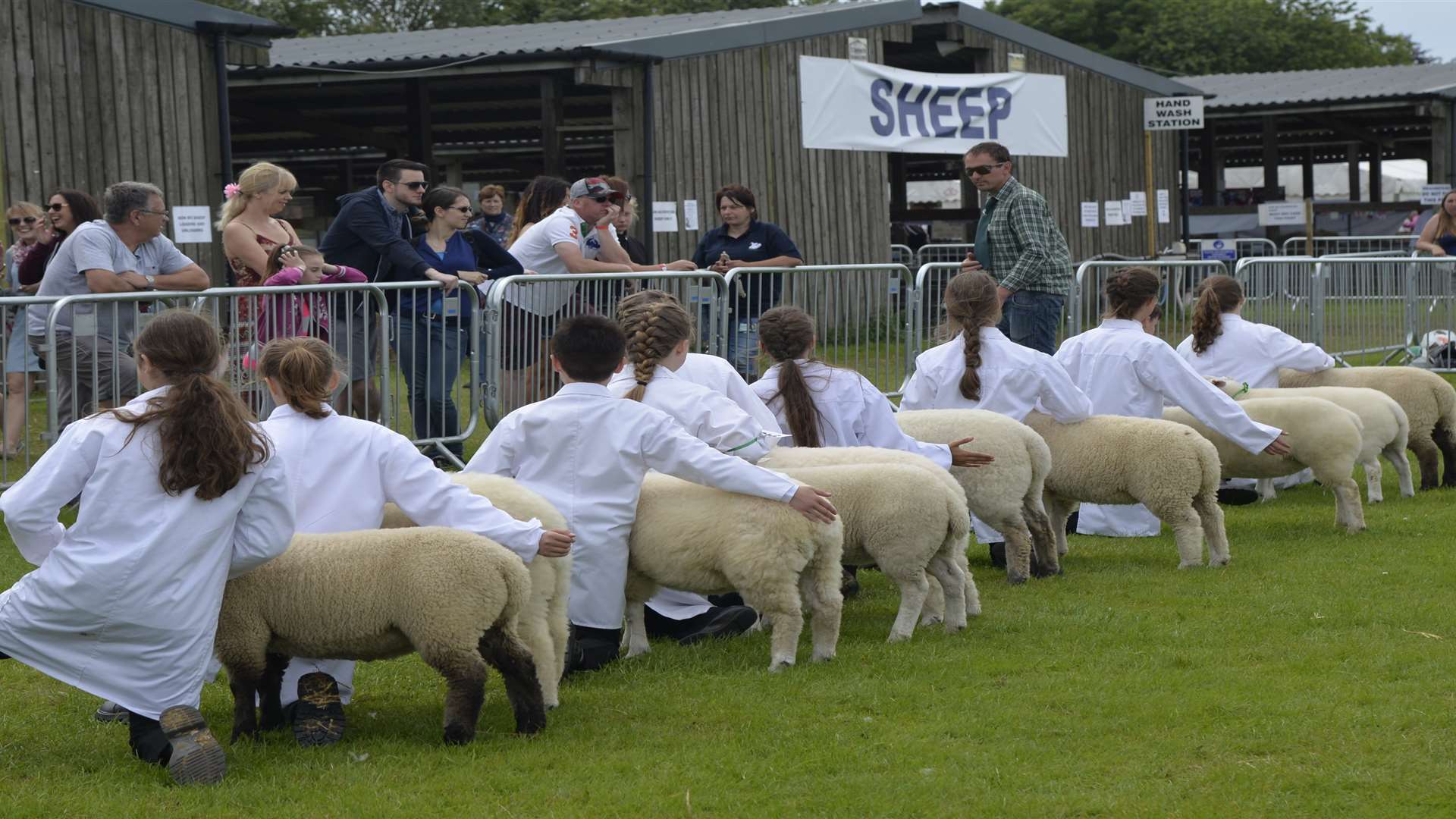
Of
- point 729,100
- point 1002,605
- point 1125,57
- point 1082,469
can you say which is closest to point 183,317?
point 1002,605

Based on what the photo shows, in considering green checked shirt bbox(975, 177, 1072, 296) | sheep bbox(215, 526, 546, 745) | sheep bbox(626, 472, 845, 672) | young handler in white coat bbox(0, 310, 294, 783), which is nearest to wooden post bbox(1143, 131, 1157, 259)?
green checked shirt bbox(975, 177, 1072, 296)

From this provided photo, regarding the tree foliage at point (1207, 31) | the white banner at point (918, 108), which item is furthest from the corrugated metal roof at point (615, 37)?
the tree foliage at point (1207, 31)

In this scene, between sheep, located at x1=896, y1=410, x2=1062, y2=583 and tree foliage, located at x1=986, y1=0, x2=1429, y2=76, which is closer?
sheep, located at x1=896, y1=410, x2=1062, y2=583

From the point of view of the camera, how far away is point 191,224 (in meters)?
13.9

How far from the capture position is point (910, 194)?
1774 inches

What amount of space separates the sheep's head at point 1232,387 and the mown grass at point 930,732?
2.18m

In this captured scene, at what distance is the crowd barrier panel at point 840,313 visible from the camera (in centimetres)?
1048

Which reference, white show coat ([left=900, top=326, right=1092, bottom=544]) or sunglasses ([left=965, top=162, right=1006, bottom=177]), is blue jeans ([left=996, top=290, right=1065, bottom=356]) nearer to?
sunglasses ([left=965, top=162, right=1006, bottom=177])

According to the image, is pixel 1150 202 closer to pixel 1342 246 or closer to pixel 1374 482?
pixel 1342 246

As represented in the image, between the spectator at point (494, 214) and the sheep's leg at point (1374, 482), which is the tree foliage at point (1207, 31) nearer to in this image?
the spectator at point (494, 214)

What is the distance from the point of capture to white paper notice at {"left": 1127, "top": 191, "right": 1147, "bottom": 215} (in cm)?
2452

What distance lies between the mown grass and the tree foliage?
52912 millimetres

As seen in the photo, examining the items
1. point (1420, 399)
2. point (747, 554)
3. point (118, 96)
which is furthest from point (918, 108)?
point (747, 554)

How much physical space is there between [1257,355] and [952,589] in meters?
4.34
